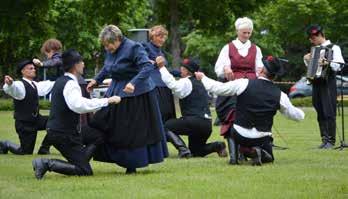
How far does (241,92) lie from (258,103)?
0.24 metres

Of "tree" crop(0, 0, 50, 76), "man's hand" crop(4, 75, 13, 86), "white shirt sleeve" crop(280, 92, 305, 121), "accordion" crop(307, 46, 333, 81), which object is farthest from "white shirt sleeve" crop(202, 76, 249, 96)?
"tree" crop(0, 0, 50, 76)

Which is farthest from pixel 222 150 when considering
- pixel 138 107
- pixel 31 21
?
pixel 31 21

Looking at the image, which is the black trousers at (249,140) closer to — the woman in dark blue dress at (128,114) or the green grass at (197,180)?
the green grass at (197,180)

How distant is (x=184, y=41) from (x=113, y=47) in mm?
45890

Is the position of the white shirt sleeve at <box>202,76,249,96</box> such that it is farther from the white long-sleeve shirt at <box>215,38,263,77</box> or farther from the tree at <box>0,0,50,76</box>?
the tree at <box>0,0,50,76</box>

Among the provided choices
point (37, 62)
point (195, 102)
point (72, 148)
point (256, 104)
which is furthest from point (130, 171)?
point (37, 62)

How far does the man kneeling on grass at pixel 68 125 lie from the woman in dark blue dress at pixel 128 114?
27 centimetres

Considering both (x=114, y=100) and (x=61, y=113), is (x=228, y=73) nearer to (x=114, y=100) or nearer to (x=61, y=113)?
(x=114, y=100)

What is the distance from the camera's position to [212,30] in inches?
1396

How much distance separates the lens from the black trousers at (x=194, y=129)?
12.2 m

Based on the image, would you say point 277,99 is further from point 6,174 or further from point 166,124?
point 6,174

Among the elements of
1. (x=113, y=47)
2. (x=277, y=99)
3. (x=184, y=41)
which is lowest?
(x=184, y=41)

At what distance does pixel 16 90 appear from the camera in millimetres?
12914

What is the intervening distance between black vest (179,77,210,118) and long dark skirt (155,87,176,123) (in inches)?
11.1
